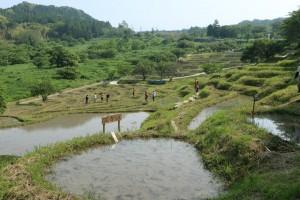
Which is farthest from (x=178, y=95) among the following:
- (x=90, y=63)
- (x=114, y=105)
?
(x=90, y=63)

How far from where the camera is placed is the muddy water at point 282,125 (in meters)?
18.9

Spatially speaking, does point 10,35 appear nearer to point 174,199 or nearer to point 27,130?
point 27,130

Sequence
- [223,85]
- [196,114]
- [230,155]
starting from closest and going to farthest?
[230,155], [196,114], [223,85]

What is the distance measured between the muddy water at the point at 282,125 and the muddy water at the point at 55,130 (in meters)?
10.4

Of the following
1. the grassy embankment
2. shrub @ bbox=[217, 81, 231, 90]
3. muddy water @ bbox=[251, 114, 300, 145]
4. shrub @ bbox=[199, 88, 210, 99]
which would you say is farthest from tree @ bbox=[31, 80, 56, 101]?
muddy water @ bbox=[251, 114, 300, 145]

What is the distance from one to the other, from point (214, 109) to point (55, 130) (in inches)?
588

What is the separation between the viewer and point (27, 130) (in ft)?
107

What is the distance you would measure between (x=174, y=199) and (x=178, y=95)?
1361 inches

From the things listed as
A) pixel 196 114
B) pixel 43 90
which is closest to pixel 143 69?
pixel 43 90

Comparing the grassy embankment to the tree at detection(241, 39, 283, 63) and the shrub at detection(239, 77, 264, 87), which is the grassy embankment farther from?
the tree at detection(241, 39, 283, 63)

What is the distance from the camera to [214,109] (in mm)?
30734

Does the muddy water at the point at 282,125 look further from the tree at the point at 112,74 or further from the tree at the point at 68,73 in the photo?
the tree at the point at 112,74

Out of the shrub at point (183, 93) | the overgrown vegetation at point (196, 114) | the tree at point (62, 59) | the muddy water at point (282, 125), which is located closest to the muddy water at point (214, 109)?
the overgrown vegetation at point (196, 114)

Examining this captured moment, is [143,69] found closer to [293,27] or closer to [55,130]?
[293,27]
